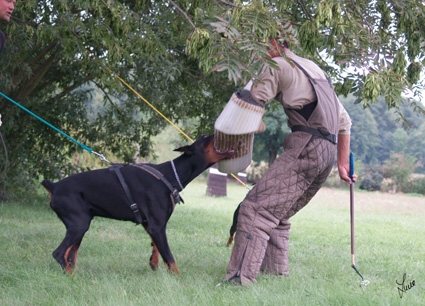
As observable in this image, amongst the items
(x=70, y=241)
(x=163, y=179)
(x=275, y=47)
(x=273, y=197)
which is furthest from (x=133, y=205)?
(x=275, y=47)

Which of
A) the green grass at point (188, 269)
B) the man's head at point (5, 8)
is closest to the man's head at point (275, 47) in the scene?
the green grass at point (188, 269)

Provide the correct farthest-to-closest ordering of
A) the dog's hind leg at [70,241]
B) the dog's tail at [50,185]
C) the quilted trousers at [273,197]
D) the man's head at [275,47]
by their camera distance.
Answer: the dog's tail at [50,185] < the dog's hind leg at [70,241] < the quilted trousers at [273,197] < the man's head at [275,47]

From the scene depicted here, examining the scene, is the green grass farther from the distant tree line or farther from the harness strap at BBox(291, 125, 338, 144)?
the distant tree line

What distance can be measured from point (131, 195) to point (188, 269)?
2.96 ft

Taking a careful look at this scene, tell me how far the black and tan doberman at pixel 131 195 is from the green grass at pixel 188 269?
0.81 feet

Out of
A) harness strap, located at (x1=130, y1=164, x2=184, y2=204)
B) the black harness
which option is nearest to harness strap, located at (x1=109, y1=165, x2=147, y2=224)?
the black harness

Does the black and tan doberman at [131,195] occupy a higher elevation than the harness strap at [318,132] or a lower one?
lower

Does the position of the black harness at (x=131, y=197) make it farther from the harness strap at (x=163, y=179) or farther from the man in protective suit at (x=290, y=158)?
the man in protective suit at (x=290, y=158)

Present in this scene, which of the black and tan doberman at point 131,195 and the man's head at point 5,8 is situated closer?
the man's head at point 5,8

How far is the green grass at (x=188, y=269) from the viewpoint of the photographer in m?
4.78

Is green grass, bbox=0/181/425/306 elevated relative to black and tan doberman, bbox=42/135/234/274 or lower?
lower

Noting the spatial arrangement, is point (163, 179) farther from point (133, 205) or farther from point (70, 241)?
point (70, 241)

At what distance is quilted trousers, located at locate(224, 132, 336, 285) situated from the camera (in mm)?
5359

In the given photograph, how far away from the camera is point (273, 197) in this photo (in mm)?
5402
